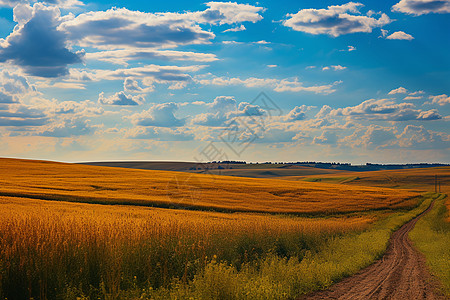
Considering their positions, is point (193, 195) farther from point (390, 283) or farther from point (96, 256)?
point (96, 256)

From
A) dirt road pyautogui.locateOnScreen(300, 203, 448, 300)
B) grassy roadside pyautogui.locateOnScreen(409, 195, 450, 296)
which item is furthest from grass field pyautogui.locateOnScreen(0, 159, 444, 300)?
grassy roadside pyautogui.locateOnScreen(409, 195, 450, 296)

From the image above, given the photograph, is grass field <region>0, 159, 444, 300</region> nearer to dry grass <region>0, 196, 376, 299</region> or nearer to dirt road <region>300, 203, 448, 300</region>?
dry grass <region>0, 196, 376, 299</region>

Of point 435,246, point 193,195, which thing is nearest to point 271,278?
point 435,246

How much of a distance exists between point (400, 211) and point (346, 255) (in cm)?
3659

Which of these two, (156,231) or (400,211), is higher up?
(156,231)

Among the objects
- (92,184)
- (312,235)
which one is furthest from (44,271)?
(92,184)

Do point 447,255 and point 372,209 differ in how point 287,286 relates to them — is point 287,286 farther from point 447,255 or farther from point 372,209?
point 372,209

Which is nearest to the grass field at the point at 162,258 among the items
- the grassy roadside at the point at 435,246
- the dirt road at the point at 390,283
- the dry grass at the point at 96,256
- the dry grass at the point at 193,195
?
the dry grass at the point at 96,256

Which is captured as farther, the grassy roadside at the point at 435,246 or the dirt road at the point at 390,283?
the grassy roadside at the point at 435,246

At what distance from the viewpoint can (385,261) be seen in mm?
18578

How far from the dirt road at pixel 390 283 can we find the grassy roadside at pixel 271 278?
46cm

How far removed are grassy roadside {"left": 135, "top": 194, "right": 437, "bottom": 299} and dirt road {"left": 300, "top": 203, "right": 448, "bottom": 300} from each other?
46 centimetres

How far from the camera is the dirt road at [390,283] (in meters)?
11.5

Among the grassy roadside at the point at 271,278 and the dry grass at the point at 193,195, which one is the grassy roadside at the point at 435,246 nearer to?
the grassy roadside at the point at 271,278
